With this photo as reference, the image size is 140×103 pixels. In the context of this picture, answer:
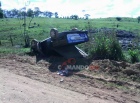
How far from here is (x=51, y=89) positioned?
6992mm

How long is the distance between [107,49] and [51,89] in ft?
13.6

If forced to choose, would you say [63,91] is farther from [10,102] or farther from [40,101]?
[10,102]

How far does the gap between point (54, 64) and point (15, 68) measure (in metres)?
1.56

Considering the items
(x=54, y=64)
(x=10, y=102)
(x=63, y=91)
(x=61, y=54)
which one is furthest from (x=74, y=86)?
(x=61, y=54)

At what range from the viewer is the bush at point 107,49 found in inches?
408

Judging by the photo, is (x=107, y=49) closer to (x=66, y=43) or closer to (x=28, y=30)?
(x=66, y=43)

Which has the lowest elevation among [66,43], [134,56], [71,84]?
[71,84]

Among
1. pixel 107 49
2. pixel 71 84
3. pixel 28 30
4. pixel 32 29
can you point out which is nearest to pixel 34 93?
pixel 71 84

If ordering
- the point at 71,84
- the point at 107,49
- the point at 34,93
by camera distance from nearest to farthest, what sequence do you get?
the point at 34,93
the point at 71,84
the point at 107,49

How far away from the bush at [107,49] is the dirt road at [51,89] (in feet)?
7.70

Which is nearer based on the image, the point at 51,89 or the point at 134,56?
the point at 51,89

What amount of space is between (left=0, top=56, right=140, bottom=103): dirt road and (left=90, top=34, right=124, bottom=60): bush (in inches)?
92.4

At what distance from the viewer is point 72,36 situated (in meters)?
11.1

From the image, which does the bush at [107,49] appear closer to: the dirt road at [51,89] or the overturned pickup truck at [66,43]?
the overturned pickup truck at [66,43]
